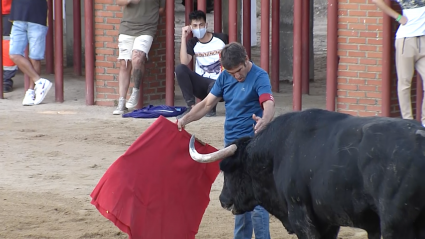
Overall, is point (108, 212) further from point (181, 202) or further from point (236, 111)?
point (236, 111)

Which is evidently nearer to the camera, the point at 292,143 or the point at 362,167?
the point at 362,167

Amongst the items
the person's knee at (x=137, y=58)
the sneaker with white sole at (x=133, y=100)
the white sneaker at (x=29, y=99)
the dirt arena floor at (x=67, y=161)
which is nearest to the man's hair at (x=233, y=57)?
the dirt arena floor at (x=67, y=161)

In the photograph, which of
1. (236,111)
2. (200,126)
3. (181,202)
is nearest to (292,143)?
(236,111)

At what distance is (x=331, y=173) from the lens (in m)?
4.57

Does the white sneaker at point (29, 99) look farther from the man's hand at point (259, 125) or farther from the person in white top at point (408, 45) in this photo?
the man's hand at point (259, 125)

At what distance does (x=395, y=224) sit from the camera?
14.0 feet

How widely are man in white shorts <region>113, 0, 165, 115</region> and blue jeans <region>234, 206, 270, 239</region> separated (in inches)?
200

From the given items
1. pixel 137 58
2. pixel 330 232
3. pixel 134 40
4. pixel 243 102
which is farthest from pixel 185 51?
pixel 330 232

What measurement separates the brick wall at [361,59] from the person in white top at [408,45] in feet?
2.01

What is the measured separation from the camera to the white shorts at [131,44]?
10.6 m

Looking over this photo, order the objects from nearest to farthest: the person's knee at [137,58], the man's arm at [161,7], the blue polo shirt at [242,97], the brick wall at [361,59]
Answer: the blue polo shirt at [242,97] → the brick wall at [361,59] → the person's knee at [137,58] → the man's arm at [161,7]

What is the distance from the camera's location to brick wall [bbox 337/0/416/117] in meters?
9.40

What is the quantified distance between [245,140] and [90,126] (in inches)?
195

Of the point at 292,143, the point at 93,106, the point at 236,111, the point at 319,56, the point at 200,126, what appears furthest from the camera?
the point at 319,56
